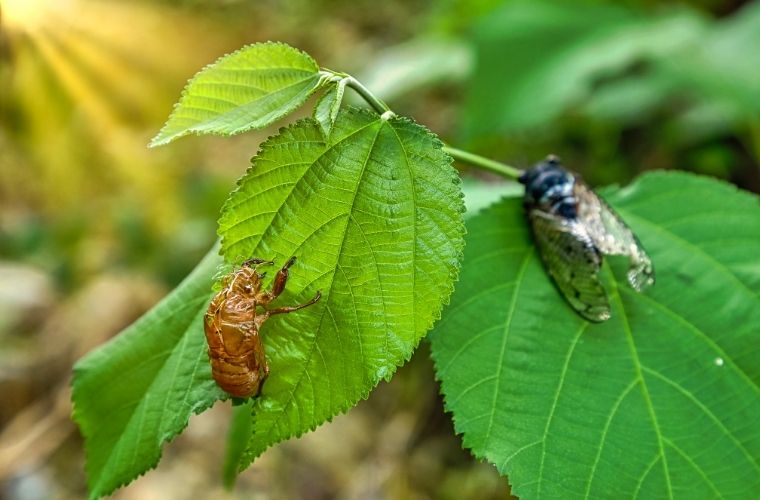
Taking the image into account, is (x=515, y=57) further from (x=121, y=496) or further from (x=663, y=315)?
(x=121, y=496)

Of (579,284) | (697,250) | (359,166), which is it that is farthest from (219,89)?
(697,250)

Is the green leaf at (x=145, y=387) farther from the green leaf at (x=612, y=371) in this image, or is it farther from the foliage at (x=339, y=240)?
the green leaf at (x=612, y=371)

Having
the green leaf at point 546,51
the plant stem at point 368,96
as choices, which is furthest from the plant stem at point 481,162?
the green leaf at point 546,51

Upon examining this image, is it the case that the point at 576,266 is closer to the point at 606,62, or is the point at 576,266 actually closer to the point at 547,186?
the point at 547,186

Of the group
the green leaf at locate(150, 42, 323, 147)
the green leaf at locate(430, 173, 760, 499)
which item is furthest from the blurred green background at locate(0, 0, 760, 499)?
the green leaf at locate(150, 42, 323, 147)

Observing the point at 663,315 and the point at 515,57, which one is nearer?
the point at 663,315

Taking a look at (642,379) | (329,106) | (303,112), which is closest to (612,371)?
(642,379)
